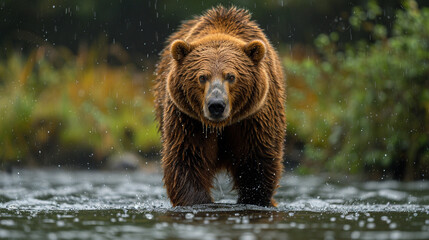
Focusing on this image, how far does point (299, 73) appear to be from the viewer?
1198 cm

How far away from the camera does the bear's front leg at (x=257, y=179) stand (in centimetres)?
686

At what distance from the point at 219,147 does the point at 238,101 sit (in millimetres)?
675

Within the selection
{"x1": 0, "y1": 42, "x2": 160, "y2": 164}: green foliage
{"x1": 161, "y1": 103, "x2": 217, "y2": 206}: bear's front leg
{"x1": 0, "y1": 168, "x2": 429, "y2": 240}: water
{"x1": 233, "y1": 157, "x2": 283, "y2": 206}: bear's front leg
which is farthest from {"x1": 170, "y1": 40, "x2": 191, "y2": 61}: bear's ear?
{"x1": 0, "y1": 42, "x2": 160, "y2": 164}: green foliage

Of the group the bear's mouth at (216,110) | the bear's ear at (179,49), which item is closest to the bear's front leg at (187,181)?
the bear's mouth at (216,110)

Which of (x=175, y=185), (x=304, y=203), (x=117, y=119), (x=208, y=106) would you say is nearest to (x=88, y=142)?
(x=117, y=119)

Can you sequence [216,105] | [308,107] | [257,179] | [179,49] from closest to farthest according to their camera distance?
[216,105], [179,49], [257,179], [308,107]

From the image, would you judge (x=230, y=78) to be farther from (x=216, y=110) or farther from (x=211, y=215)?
(x=211, y=215)

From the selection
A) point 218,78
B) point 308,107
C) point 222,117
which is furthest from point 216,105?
point 308,107

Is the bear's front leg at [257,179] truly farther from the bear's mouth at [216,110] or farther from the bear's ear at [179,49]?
the bear's ear at [179,49]

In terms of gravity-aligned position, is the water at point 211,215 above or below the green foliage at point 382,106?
below

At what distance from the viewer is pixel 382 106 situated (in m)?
10.7

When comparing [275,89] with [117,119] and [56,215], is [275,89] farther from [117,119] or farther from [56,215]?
[117,119]

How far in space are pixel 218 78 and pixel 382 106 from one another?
5.04 metres

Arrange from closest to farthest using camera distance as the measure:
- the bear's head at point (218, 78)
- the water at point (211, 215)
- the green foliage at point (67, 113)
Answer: the water at point (211, 215)
the bear's head at point (218, 78)
the green foliage at point (67, 113)
